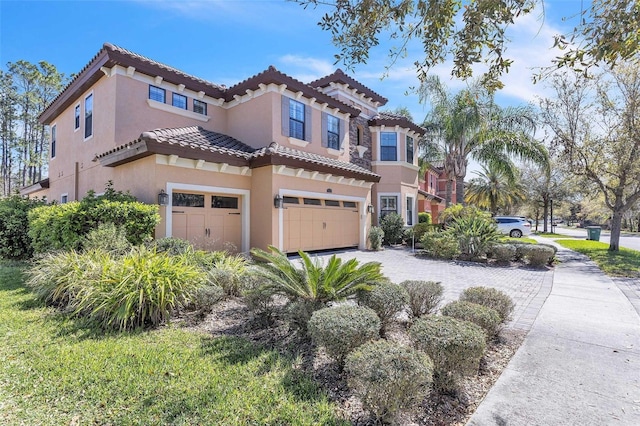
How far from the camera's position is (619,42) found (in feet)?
12.3

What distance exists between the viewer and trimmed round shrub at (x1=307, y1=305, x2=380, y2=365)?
3.53 m

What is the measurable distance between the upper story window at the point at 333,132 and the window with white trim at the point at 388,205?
15.5 ft

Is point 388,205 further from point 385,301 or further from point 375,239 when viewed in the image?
point 385,301

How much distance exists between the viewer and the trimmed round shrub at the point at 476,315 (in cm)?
423

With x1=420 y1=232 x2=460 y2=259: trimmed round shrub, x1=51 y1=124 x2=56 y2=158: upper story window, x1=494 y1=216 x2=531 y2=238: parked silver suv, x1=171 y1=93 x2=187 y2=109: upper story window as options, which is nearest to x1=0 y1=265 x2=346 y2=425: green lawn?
x1=171 y1=93 x2=187 y2=109: upper story window

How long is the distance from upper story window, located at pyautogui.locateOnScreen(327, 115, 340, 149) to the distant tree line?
1042 inches

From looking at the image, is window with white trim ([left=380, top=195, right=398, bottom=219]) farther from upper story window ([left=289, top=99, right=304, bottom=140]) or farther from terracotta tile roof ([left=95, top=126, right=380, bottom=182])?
upper story window ([left=289, top=99, right=304, bottom=140])

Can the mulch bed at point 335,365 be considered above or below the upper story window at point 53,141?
below

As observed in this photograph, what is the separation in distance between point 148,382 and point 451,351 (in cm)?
312

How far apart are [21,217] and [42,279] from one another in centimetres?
681

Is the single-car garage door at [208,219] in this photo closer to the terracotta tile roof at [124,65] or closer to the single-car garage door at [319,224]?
the single-car garage door at [319,224]

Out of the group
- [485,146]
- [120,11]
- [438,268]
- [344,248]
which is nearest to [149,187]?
[120,11]

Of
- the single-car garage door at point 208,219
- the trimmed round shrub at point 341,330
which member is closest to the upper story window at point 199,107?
the single-car garage door at point 208,219

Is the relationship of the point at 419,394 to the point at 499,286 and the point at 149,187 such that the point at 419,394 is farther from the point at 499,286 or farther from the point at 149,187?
the point at 149,187
